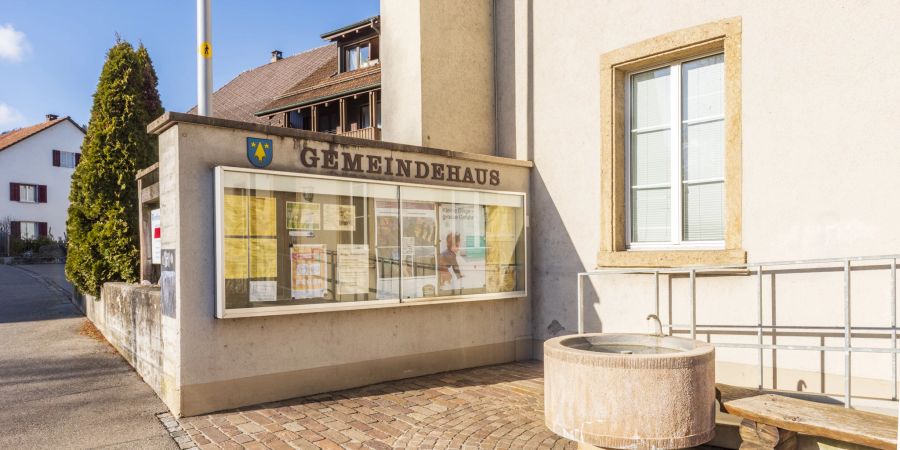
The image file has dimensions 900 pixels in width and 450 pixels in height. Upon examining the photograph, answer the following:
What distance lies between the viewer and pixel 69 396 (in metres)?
6.27

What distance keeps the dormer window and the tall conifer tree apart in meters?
Answer: 13.7

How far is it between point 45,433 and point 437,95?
5492 mm

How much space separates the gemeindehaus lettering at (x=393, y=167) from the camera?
248 inches

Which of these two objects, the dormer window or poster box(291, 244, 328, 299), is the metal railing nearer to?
poster box(291, 244, 328, 299)

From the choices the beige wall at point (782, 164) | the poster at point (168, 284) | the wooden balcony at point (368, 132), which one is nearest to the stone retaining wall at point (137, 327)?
the poster at point (168, 284)

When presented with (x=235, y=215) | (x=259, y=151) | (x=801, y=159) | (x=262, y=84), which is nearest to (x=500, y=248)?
(x=259, y=151)

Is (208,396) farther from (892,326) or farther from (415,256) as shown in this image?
(892,326)

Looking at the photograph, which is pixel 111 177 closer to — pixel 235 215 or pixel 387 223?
pixel 235 215

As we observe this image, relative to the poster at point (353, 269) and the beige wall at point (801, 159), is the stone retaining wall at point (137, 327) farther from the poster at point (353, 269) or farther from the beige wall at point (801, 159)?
the beige wall at point (801, 159)

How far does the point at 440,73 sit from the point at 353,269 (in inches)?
119

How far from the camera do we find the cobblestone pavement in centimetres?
469

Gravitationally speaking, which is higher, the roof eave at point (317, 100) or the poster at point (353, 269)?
the roof eave at point (317, 100)

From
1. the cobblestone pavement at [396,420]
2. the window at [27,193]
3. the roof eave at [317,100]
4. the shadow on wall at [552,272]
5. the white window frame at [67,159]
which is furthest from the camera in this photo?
the white window frame at [67,159]

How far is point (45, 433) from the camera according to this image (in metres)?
5.08
